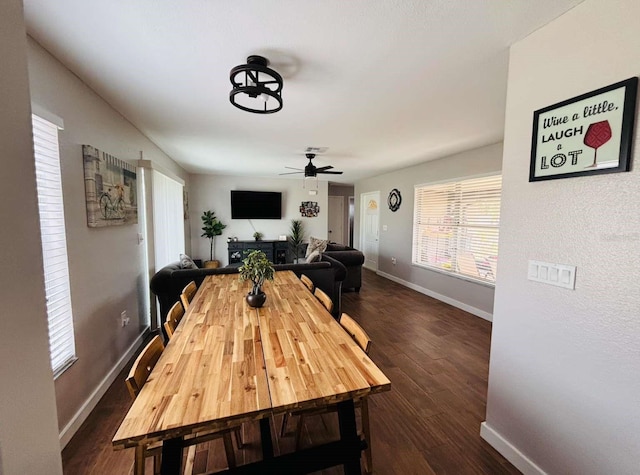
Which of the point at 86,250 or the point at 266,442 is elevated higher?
the point at 86,250

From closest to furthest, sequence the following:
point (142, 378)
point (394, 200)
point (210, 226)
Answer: point (142, 378) → point (394, 200) → point (210, 226)

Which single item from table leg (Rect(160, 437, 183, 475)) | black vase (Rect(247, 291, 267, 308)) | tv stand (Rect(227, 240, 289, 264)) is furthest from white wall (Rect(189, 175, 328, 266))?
table leg (Rect(160, 437, 183, 475))

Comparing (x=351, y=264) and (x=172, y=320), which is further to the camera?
(x=351, y=264)

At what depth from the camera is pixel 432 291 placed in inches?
182

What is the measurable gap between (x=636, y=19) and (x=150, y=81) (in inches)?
103

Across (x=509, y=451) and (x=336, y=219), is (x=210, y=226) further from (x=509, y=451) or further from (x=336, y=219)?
(x=509, y=451)

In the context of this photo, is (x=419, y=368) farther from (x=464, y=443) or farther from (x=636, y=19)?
(x=636, y=19)

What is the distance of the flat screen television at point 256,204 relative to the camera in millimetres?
6406

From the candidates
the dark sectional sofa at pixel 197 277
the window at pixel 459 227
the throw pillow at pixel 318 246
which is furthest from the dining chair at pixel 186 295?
the window at pixel 459 227

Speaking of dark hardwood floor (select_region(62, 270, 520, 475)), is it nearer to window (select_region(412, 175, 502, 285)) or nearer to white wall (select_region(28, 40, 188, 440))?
white wall (select_region(28, 40, 188, 440))

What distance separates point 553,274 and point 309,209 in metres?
6.01

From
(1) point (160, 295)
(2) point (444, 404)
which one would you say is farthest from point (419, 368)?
Answer: (1) point (160, 295)

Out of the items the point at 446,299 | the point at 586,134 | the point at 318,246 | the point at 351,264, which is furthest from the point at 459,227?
the point at 586,134

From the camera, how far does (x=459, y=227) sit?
4.09 m
